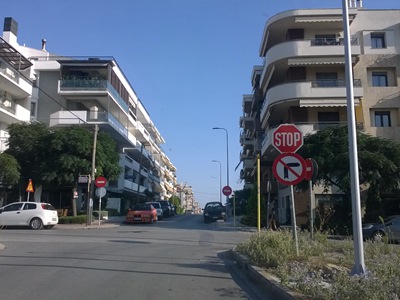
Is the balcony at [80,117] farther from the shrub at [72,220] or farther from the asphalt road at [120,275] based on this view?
the asphalt road at [120,275]

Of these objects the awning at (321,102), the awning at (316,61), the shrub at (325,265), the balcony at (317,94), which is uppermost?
the awning at (316,61)

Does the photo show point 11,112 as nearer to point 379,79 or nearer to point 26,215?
point 26,215

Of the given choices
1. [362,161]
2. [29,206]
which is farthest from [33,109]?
[362,161]

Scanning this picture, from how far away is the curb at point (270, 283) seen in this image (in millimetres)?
6766

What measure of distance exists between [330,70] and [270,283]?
29807 mm

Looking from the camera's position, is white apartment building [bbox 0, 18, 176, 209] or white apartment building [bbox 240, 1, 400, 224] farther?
white apartment building [bbox 0, 18, 176, 209]

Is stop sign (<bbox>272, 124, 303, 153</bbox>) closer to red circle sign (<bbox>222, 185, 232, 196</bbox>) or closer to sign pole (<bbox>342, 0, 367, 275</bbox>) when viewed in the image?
sign pole (<bbox>342, 0, 367, 275</bbox>)

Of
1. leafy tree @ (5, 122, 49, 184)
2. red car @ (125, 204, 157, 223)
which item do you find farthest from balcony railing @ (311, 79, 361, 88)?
leafy tree @ (5, 122, 49, 184)

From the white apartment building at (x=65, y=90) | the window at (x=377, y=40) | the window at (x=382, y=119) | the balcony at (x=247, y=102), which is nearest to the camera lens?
the window at (x=382, y=119)

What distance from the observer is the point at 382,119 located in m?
34.2

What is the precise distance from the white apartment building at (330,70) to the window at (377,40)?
0.07 meters

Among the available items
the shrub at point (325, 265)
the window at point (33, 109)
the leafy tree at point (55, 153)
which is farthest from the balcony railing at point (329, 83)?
the window at point (33, 109)

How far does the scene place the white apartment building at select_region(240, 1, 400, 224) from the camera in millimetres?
Result: 33188

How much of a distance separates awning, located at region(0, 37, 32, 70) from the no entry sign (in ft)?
106
